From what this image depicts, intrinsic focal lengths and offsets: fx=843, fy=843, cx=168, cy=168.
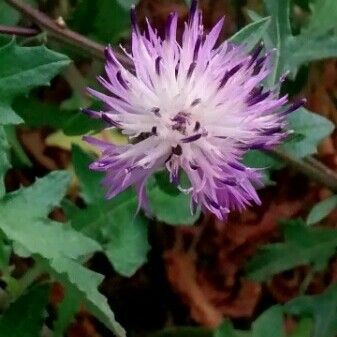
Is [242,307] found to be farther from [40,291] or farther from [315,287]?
[40,291]

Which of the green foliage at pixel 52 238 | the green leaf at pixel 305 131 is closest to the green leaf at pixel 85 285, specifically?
the green foliage at pixel 52 238

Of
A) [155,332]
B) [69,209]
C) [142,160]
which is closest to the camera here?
[142,160]

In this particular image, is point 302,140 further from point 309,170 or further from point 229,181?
point 229,181

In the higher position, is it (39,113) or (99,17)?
(99,17)

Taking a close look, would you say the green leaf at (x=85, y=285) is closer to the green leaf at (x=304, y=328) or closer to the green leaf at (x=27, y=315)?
the green leaf at (x=27, y=315)

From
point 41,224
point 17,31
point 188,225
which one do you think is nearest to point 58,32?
point 17,31

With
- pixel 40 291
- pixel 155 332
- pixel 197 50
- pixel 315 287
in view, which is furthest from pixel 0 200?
pixel 315 287
